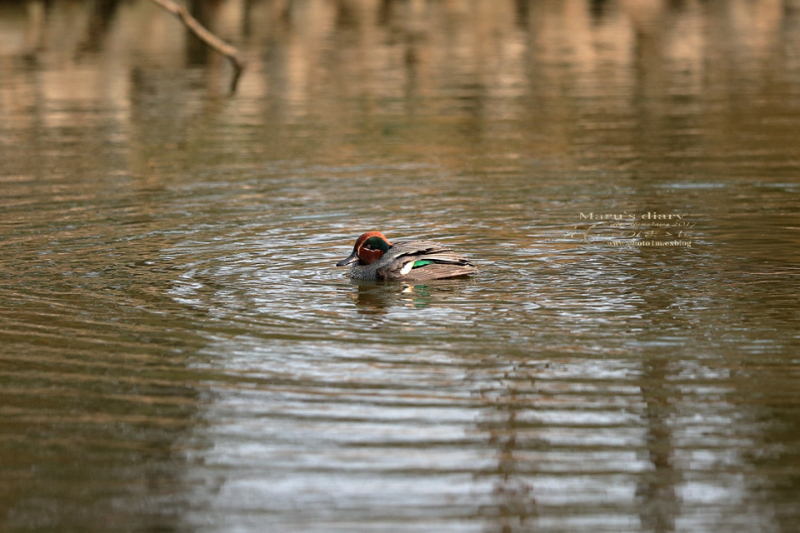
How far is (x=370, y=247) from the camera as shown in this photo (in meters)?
10.9

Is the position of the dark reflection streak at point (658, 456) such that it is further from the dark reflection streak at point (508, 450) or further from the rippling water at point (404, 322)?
the dark reflection streak at point (508, 450)

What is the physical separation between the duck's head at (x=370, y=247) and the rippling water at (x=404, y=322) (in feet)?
0.89

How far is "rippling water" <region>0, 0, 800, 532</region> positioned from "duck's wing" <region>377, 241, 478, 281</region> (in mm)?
138

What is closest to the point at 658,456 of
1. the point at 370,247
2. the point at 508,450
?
the point at 508,450

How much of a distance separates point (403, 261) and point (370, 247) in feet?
1.15

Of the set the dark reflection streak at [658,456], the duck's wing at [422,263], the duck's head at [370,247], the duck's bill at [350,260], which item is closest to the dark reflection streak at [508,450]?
the dark reflection streak at [658,456]

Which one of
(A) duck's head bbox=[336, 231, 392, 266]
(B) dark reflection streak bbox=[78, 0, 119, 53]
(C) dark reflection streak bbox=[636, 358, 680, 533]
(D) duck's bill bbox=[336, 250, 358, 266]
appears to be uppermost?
(B) dark reflection streak bbox=[78, 0, 119, 53]

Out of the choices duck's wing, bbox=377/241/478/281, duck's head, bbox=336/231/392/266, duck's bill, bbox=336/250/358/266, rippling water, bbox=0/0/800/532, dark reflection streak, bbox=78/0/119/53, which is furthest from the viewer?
dark reflection streak, bbox=78/0/119/53

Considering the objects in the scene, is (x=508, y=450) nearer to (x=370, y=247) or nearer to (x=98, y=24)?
(x=370, y=247)

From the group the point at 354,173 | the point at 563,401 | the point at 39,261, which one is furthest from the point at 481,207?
the point at 563,401

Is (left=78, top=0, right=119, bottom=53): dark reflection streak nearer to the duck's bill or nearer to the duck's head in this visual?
the duck's bill

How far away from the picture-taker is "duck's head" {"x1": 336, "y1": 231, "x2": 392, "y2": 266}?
10.8m

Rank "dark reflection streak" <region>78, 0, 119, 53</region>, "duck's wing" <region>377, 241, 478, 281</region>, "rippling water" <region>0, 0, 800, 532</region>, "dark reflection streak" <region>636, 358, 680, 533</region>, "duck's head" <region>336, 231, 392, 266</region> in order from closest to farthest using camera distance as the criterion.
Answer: "dark reflection streak" <region>636, 358, 680, 533</region>, "rippling water" <region>0, 0, 800, 532</region>, "duck's wing" <region>377, 241, 478, 281</region>, "duck's head" <region>336, 231, 392, 266</region>, "dark reflection streak" <region>78, 0, 119, 53</region>

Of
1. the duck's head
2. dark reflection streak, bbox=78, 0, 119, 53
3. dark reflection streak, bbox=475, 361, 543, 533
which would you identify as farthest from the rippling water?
dark reflection streak, bbox=78, 0, 119, 53
